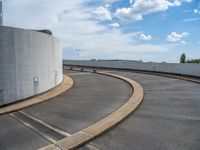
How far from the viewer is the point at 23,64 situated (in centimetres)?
1049

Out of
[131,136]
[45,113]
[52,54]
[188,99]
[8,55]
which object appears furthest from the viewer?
[52,54]

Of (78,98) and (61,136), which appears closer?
(61,136)

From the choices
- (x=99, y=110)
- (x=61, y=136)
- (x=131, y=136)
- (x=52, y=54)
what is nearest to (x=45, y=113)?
(x=99, y=110)

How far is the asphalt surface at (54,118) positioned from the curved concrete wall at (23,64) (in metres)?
1.23

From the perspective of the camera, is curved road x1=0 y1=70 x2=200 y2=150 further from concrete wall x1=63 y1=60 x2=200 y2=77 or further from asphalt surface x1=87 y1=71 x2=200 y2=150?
concrete wall x1=63 y1=60 x2=200 y2=77

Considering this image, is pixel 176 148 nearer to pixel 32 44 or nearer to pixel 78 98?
pixel 78 98

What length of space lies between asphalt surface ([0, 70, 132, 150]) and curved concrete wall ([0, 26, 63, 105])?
4.02ft

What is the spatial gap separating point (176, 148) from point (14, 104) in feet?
23.3

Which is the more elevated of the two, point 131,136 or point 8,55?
A: point 8,55

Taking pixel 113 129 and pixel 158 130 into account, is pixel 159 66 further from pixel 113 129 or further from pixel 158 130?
pixel 113 129

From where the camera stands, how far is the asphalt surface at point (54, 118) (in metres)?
5.90

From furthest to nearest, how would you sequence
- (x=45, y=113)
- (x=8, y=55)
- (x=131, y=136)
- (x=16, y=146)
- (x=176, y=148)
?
1. (x=8, y=55)
2. (x=45, y=113)
3. (x=131, y=136)
4. (x=16, y=146)
5. (x=176, y=148)

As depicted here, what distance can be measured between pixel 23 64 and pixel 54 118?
3.83 meters

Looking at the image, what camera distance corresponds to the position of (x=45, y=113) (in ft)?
27.9
